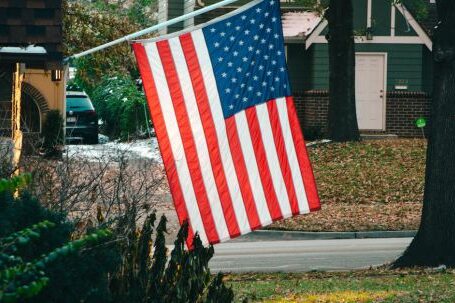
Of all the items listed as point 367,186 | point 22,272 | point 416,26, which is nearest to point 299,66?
point 416,26

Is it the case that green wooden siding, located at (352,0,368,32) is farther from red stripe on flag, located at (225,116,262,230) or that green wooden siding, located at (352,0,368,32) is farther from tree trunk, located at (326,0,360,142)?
red stripe on flag, located at (225,116,262,230)

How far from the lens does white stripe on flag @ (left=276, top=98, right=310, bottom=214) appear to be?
10.8 metres

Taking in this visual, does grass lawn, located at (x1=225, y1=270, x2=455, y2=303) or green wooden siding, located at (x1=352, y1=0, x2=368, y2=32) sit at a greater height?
green wooden siding, located at (x1=352, y1=0, x2=368, y2=32)

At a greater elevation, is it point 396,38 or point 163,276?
point 396,38

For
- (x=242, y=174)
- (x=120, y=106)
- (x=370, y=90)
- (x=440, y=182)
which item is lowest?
(x=120, y=106)

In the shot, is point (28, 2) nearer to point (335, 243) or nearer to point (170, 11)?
point (335, 243)

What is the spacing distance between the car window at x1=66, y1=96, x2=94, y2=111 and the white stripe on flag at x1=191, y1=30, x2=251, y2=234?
2894 centimetres

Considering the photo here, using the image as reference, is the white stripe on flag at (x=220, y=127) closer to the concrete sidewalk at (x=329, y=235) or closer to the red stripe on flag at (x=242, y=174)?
the red stripe on flag at (x=242, y=174)

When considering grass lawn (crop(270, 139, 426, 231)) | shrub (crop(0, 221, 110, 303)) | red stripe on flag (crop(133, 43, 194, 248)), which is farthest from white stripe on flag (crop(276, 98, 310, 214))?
grass lawn (crop(270, 139, 426, 231))

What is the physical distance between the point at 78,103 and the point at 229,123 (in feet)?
97.0

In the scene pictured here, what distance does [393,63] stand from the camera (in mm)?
37094

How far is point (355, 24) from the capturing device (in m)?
36.7

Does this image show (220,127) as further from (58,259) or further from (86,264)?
(58,259)

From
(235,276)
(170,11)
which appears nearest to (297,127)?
(235,276)
